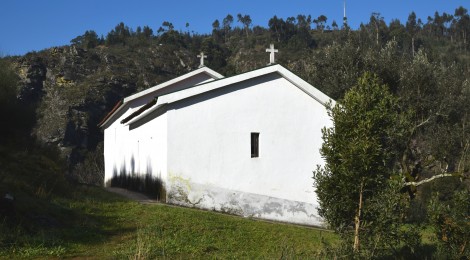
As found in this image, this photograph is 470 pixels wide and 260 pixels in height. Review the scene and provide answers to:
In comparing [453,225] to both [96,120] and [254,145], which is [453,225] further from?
[96,120]

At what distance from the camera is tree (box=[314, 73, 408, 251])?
28.9 ft

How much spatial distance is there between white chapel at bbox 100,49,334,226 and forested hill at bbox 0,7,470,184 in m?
A: 5.38

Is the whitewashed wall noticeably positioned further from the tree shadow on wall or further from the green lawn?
the green lawn

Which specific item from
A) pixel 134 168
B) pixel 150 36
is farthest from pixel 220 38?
pixel 134 168

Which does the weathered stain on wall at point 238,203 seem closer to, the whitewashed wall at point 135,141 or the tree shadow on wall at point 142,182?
the tree shadow on wall at point 142,182

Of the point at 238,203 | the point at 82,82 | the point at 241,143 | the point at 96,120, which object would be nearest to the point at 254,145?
the point at 241,143

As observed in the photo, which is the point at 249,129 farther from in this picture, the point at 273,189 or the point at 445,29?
the point at 445,29

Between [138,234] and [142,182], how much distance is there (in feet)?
35.1

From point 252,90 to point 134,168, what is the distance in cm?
756

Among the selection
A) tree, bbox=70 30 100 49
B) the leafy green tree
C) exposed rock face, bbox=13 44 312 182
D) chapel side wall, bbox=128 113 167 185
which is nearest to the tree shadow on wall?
chapel side wall, bbox=128 113 167 185

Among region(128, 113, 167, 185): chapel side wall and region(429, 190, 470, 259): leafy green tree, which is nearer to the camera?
region(429, 190, 470, 259): leafy green tree

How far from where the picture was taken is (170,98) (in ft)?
53.5

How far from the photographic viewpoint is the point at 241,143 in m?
17.5

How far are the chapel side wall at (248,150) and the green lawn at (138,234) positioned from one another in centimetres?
Result: 198
